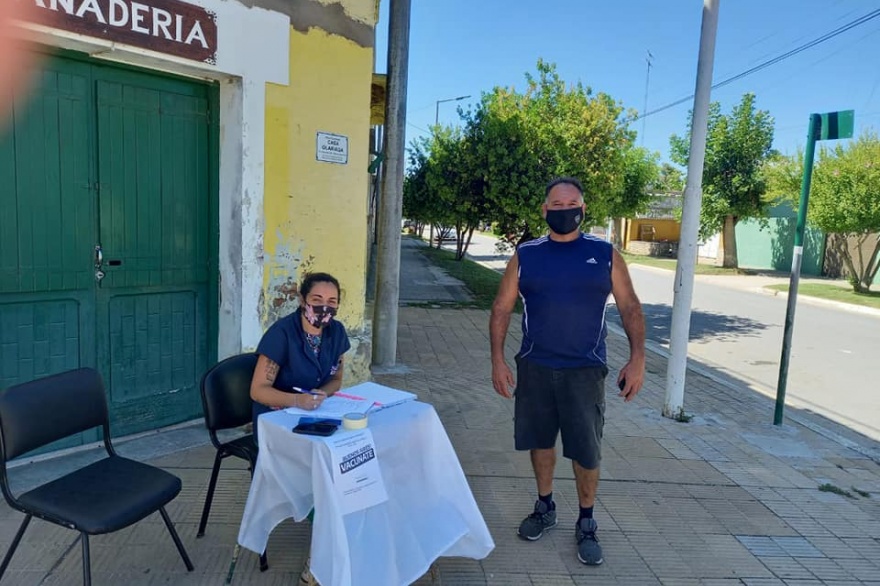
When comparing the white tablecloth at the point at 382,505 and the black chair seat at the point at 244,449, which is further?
the black chair seat at the point at 244,449

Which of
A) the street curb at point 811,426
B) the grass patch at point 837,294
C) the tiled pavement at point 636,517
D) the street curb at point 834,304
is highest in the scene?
the grass patch at point 837,294

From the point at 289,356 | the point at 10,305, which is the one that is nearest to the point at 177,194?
the point at 10,305

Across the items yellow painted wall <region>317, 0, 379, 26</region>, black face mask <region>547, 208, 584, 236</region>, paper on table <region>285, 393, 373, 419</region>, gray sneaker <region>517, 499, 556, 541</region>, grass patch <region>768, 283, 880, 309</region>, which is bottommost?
gray sneaker <region>517, 499, 556, 541</region>

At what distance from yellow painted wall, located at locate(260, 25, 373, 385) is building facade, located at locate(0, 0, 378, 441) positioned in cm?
1

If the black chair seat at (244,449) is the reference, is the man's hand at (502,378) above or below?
above

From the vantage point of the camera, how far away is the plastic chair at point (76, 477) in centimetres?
252

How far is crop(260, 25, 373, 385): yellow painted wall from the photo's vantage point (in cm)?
467

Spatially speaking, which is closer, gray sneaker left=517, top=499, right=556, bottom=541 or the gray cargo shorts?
the gray cargo shorts

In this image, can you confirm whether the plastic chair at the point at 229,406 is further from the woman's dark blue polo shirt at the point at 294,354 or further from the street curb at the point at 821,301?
the street curb at the point at 821,301

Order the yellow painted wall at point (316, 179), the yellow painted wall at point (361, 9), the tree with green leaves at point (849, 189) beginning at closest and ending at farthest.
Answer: the yellow painted wall at point (316, 179)
the yellow painted wall at point (361, 9)
the tree with green leaves at point (849, 189)

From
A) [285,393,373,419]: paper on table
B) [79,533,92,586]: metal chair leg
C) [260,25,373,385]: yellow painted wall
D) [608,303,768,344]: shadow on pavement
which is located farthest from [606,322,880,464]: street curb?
[79,533,92,586]: metal chair leg

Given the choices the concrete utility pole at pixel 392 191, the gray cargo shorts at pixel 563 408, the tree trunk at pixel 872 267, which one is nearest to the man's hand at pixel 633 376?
the gray cargo shorts at pixel 563 408

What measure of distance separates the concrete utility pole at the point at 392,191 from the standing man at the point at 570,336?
12.4 ft

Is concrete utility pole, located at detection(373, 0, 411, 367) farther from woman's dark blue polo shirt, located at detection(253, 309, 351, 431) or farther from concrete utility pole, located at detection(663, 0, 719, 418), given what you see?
woman's dark blue polo shirt, located at detection(253, 309, 351, 431)
